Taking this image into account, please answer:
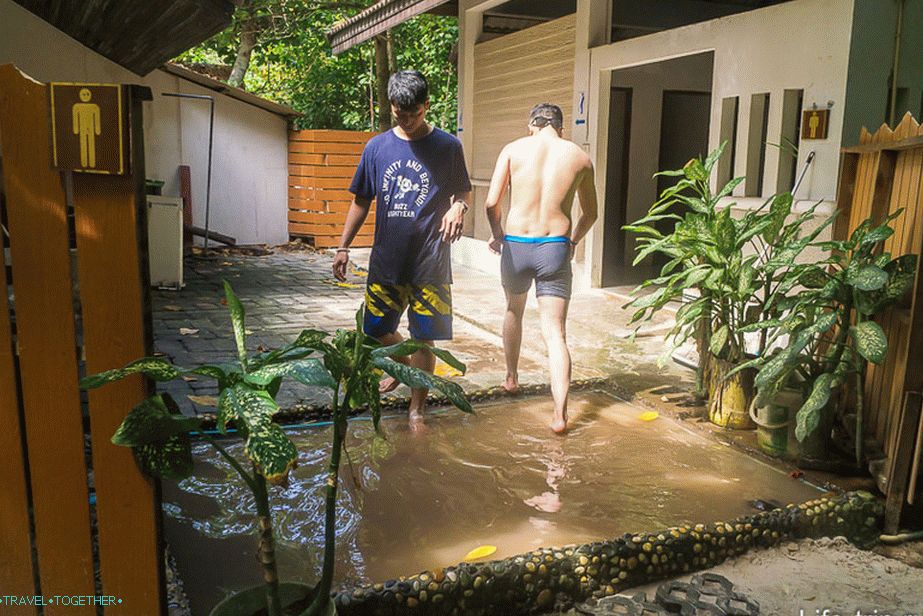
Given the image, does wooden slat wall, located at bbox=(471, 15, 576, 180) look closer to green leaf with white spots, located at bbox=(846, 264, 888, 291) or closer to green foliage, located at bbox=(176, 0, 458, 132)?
green foliage, located at bbox=(176, 0, 458, 132)

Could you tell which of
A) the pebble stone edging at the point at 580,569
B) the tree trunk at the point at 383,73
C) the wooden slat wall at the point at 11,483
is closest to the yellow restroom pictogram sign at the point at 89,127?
the wooden slat wall at the point at 11,483

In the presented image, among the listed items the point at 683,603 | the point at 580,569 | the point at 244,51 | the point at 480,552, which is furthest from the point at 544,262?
the point at 244,51

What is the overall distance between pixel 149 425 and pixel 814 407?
2.86 metres

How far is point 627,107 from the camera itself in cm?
1032

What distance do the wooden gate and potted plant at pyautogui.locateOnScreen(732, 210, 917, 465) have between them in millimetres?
2809

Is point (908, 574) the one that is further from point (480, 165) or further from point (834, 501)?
point (480, 165)

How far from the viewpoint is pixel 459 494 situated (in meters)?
3.52

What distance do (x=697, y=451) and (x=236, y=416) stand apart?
9.83 ft

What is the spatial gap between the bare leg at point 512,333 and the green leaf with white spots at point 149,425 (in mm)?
3024

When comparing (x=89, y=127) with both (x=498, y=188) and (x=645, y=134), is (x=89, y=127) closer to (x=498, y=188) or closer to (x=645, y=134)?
(x=498, y=188)

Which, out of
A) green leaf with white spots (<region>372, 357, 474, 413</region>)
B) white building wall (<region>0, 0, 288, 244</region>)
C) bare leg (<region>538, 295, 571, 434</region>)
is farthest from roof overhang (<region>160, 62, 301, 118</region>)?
green leaf with white spots (<region>372, 357, 474, 413</region>)

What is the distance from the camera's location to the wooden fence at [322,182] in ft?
43.5

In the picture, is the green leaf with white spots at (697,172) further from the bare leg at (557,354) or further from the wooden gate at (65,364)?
the wooden gate at (65,364)

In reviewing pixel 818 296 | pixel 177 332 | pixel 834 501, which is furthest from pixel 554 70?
pixel 834 501
